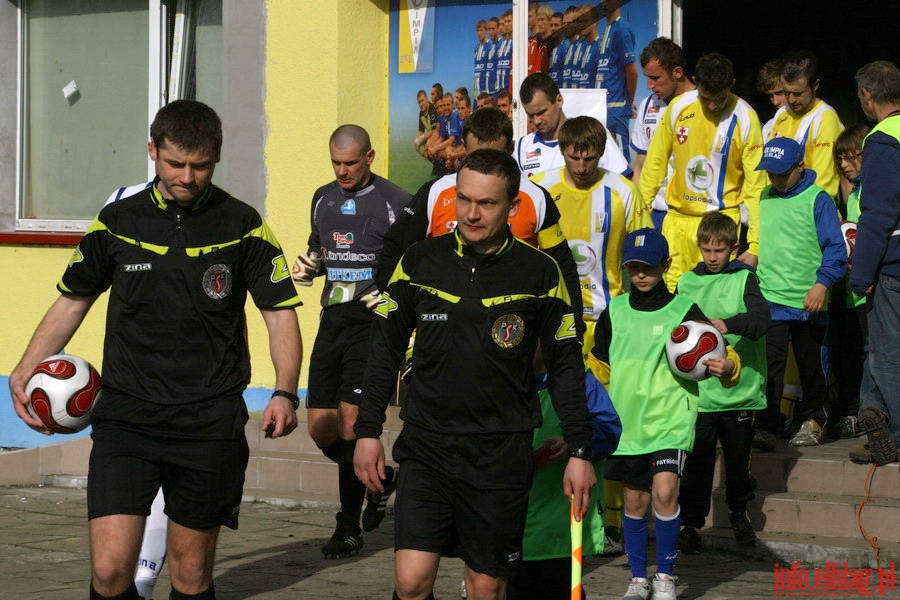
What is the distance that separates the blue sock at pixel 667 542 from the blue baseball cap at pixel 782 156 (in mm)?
2697

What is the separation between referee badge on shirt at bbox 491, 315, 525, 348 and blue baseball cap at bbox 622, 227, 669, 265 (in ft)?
6.71

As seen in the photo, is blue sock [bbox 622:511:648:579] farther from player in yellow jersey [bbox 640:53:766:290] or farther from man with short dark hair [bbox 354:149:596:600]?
player in yellow jersey [bbox 640:53:766:290]

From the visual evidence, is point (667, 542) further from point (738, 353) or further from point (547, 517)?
point (547, 517)

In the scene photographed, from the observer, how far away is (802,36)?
1542cm

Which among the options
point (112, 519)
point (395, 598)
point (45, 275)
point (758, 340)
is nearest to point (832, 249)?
point (758, 340)

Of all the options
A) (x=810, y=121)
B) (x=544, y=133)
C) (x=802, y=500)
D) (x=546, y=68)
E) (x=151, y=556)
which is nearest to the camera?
(x=151, y=556)

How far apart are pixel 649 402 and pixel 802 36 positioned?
30.8 feet

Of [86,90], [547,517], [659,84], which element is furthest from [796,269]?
[86,90]

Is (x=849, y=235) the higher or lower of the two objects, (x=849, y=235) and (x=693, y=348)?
the higher

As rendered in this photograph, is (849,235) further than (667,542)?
Yes

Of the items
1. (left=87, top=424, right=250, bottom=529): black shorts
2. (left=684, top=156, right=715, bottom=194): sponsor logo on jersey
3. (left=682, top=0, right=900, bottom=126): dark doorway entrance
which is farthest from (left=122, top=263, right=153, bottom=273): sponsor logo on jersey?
(left=682, top=0, right=900, bottom=126): dark doorway entrance

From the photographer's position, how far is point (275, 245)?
572cm

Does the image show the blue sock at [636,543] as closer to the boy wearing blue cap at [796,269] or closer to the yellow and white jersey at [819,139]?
the boy wearing blue cap at [796,269]

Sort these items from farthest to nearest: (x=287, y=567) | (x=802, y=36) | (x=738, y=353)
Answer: (x=802, y=36) → (x=738, y=353) → (x=287, y=567)
